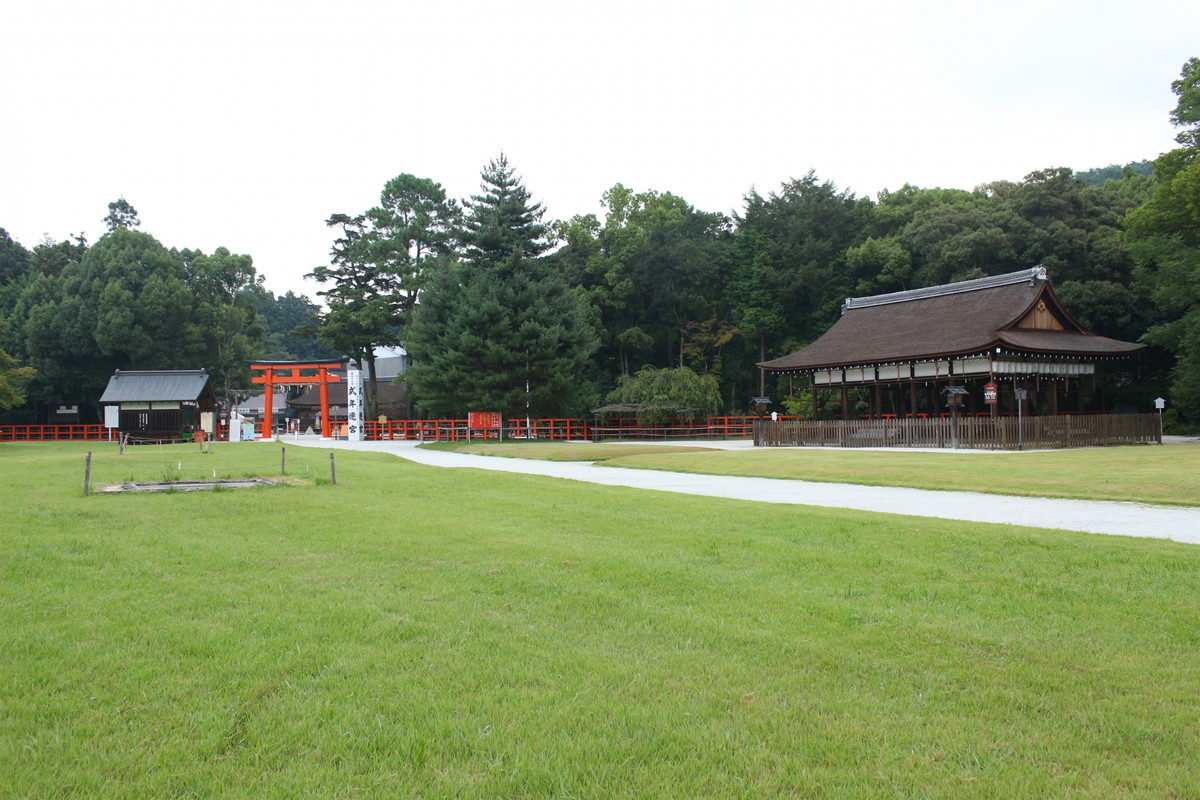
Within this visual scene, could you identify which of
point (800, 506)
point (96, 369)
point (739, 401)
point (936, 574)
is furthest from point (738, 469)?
point (96, 369)

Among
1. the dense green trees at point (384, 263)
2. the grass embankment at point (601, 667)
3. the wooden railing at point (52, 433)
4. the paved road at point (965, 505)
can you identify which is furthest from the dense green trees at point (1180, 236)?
the wooden railing at point (52, 433)

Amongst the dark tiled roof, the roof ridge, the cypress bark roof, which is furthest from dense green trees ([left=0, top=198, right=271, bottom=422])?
the roof ridge

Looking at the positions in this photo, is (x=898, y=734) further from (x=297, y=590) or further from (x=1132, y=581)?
(x=297, y=590)

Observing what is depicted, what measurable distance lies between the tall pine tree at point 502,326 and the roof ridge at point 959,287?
14.8m

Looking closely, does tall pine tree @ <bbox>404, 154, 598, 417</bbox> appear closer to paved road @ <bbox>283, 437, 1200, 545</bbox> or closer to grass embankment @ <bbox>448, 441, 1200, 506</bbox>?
grass embankment @ <bbox>448, 441, 1200, 506</bbox>

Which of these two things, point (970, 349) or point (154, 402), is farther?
point (154, 402)

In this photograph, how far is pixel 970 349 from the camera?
31719 mm

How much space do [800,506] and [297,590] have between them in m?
7.86

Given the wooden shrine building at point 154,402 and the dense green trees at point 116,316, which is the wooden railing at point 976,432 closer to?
the wooden shrine building at point 154,402

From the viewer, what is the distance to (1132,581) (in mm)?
6570

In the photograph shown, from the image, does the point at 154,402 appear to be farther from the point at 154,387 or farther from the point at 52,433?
the point at 52,433

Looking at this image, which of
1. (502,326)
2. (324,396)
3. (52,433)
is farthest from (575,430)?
(52,433)

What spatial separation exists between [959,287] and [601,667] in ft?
128

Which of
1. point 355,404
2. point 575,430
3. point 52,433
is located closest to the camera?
point 575,430
